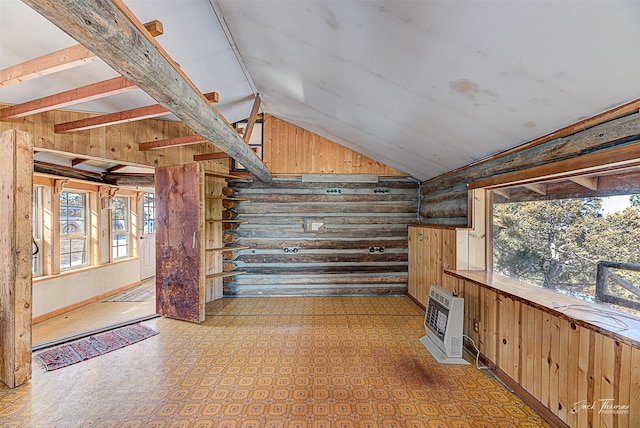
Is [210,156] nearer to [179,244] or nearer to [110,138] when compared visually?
[110,138]

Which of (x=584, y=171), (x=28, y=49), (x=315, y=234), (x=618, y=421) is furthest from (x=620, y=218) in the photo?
(x=28, y=49)

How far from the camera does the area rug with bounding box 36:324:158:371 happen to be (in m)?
2.80

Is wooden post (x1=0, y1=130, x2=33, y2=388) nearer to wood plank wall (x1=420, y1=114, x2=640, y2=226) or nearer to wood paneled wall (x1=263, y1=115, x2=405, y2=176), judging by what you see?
wood paneled wall (x1=263, y1=115, x2=405, y2=176)

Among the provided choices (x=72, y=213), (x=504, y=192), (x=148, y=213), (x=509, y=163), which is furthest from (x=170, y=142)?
(x=148, y=213)

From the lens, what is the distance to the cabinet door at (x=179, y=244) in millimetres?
3857

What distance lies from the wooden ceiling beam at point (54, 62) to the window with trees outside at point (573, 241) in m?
3.17

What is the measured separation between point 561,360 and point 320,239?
3.77m

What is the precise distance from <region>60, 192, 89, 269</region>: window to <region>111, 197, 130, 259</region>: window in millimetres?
587

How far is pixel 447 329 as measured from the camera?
111 inches

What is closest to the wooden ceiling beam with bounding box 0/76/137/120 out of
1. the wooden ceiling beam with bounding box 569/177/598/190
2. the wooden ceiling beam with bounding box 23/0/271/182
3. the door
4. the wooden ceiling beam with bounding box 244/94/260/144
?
the wooden ceiling beam with bounding box 23/0/271/182

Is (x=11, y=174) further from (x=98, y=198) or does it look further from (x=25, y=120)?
(x=98, y=198)

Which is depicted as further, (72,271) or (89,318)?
(72,271)

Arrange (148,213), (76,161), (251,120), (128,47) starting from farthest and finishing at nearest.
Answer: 1. (148,213)
2. (76,161)
3. (251,120)
4. (128,47)

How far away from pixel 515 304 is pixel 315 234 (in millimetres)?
3408
